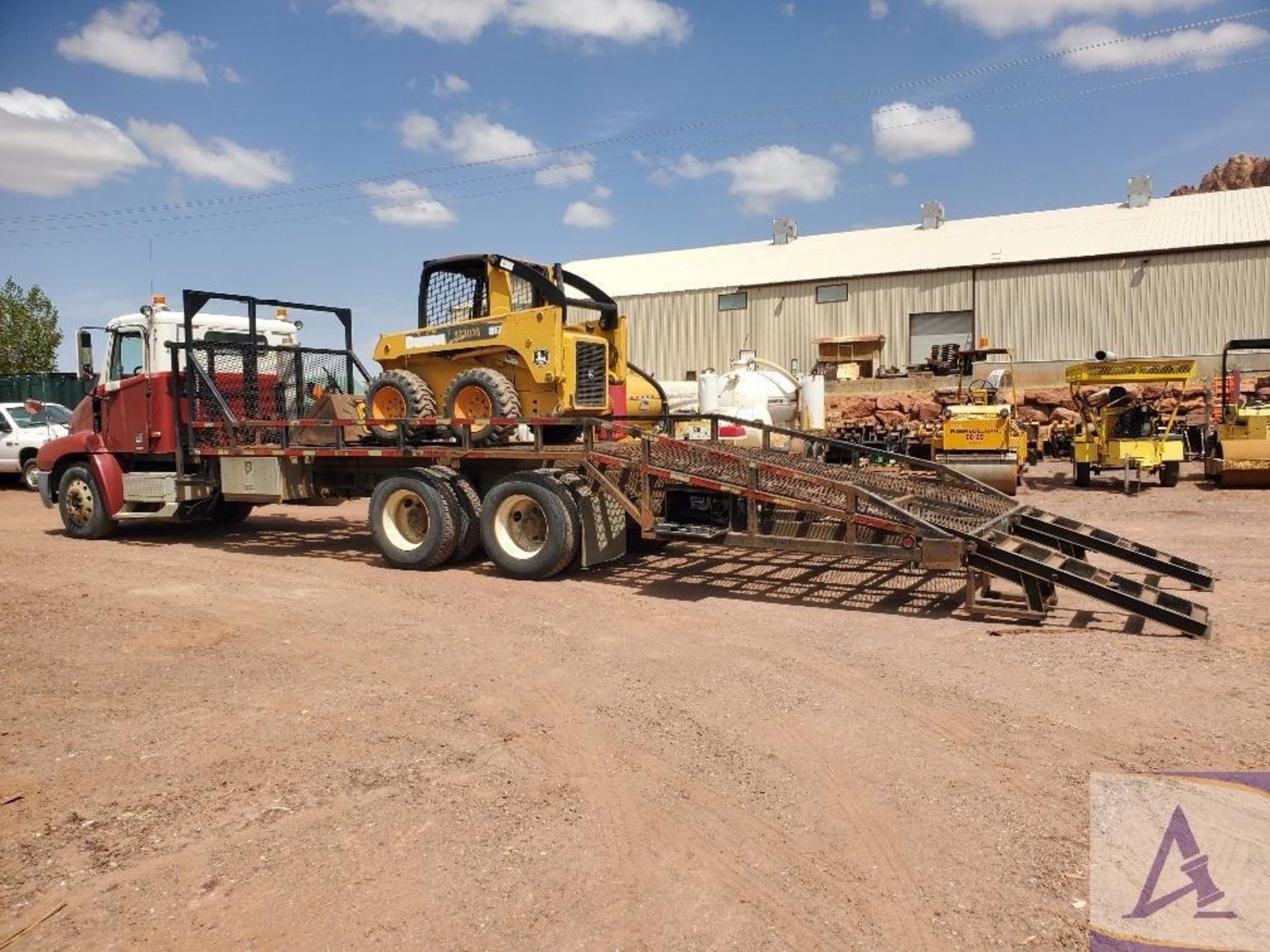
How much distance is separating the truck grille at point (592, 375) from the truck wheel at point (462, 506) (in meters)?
1.48

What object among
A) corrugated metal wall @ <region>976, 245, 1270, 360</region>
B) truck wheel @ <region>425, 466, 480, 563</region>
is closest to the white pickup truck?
truck wheel @ <region>425, 466, 480, 563</region>

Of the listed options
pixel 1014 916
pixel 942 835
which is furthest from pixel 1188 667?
pixel 1014 916

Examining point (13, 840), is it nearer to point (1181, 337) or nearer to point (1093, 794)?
point (1093, 794)

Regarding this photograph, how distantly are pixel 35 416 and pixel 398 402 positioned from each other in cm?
1362

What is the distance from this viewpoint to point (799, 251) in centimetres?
3712

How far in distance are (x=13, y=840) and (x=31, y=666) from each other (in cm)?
279

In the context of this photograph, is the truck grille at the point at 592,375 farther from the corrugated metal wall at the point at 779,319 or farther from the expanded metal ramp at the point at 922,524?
the corrugated metal wall at the point at 779,319

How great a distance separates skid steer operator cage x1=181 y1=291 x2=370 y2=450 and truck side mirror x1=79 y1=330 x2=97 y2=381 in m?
1.15

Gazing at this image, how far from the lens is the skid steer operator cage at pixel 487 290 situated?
9867 millimetres

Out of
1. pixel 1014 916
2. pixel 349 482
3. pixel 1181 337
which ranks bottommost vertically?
pixel 1014 916

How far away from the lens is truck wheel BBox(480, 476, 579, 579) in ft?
28.7

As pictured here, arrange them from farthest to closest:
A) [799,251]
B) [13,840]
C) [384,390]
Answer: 1. [799,251]
2. [384,390]
3. [13,840]

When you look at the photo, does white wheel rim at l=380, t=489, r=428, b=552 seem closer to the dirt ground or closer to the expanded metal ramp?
the dirt ground

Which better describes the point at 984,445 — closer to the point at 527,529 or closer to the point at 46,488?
the point at 527,529
